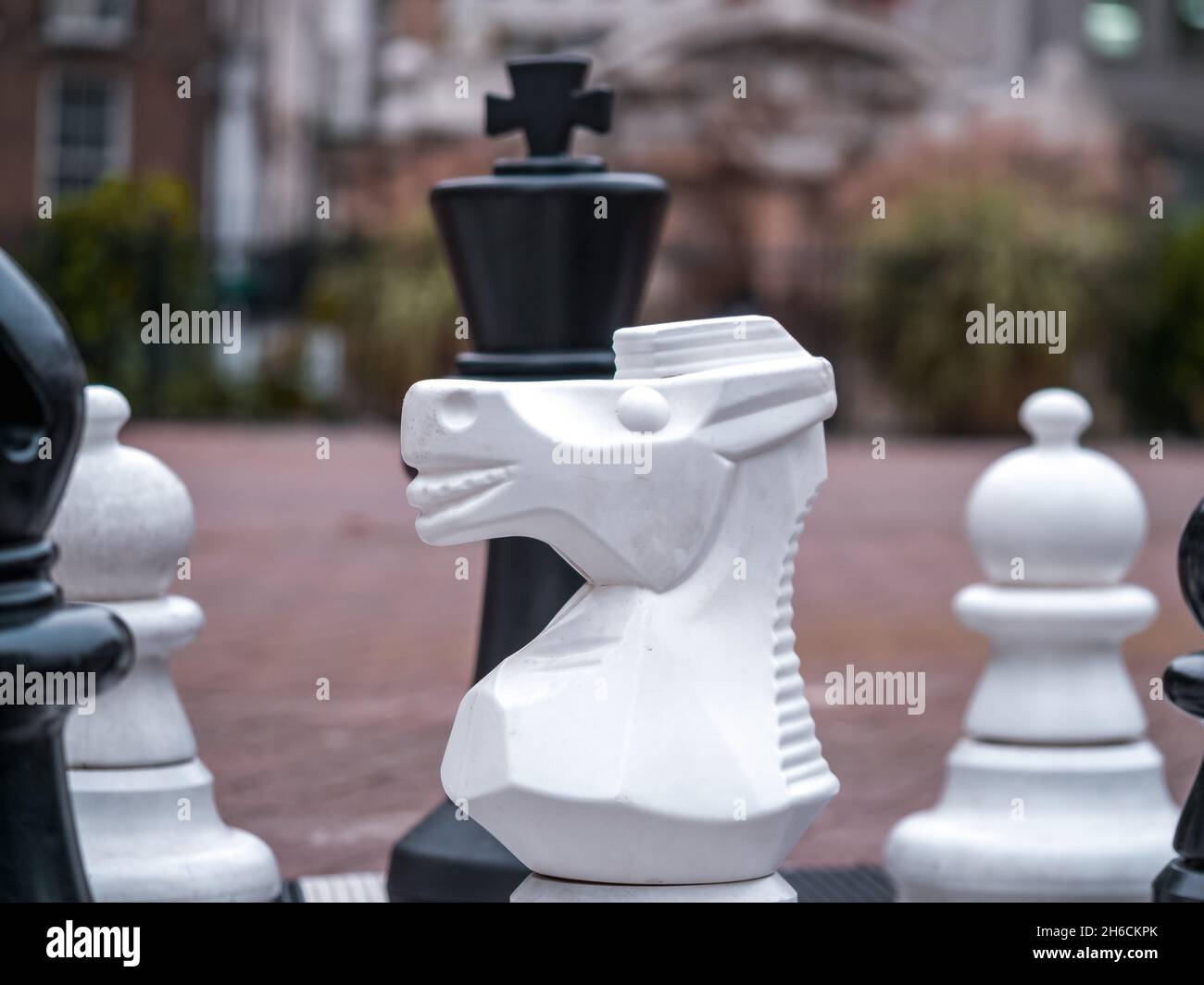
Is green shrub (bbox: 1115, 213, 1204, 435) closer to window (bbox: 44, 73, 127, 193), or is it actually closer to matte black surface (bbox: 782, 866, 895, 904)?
window (bbox: 44, 73, 127, 193)

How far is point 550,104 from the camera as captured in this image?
335cm

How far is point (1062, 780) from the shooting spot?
3.30 m

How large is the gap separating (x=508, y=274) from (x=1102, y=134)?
62.0 ft

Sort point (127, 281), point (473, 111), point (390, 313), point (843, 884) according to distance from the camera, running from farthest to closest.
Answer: point (473, 111) → point (390, 313) → point (127, 281) → point (843, 884)

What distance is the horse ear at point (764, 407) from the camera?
7.64 feet

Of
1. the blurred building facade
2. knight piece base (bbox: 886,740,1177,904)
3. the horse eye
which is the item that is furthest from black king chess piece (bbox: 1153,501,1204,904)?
the blurred building facade

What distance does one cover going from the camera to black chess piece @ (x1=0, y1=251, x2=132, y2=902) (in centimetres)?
192

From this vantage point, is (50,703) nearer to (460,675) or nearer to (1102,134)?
(460,675)

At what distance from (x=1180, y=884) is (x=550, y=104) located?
1617 mm

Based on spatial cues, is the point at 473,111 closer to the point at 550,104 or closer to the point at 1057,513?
the point at 550,104

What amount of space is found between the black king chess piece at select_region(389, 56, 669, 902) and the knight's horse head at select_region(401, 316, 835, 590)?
0.87 m

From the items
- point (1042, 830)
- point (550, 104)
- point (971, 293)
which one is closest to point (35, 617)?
point (550, 104)

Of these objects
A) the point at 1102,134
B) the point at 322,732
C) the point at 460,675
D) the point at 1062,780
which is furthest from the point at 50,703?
the point at 1102,134

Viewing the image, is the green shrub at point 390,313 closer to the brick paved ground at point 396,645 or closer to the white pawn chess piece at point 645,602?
the brick paved ground at point 396,645
